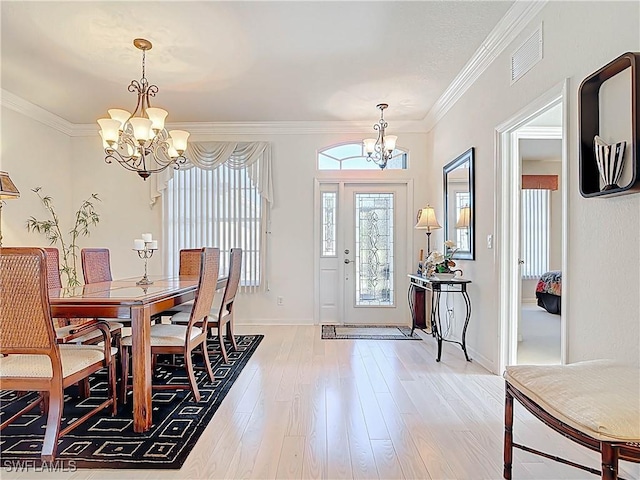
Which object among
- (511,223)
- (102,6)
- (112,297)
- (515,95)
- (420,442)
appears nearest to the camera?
(420,442)

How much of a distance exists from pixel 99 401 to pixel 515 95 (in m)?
3.71

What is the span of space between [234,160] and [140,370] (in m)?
3.62

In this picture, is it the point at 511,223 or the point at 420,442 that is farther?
the point at 511,223

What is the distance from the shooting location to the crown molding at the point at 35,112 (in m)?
4.39

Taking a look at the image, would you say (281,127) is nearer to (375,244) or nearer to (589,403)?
(375,244)

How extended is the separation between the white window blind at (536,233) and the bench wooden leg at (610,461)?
6.64 m

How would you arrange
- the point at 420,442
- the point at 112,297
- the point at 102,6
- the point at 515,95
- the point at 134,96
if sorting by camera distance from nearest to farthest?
the point at 420,442, the point at 112,297, the point at 102,6, the point at 515,95, the point at 134,96

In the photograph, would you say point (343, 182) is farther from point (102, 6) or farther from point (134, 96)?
point (102, 6)

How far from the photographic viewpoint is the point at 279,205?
5.51 m

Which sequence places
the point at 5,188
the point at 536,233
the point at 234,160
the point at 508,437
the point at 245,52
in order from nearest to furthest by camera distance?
the point at 508,437 → the point at 245,52 → the point at 5,188 → the point at 234,160 → the point at 536,233

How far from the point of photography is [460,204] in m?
4.25

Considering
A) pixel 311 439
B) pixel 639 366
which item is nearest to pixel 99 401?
pixel 311 439

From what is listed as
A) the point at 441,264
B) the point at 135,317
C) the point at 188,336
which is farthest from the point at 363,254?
the point at 135,317

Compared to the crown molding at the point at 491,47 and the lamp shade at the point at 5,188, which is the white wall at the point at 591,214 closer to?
the crown molding at the point at 491,47
